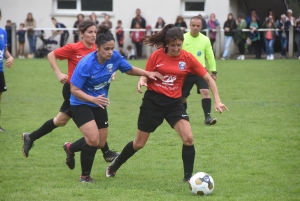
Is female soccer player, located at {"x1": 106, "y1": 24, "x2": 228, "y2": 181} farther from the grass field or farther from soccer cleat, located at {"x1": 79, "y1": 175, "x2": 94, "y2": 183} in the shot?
soccer cleat, located at {"x1": 79, "y1": 175, "x2": 94, "y2": 183}

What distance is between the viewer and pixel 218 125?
11180 mm

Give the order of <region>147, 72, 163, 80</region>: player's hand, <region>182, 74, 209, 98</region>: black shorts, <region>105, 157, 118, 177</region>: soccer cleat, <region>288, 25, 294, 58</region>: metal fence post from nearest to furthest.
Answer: <region>147, 72, 163, 80</region>: player's hand, <region>105, 157, 118, 177</region>: soccer cleat, <region>182, 74, 209, 98</region>: black shorts, <region>288, 25, 294, 58</region>: metal fence post

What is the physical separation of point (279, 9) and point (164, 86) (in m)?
22.5

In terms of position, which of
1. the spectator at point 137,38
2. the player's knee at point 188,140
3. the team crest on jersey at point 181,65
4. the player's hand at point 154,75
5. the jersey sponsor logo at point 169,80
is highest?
the team crest on jersey at point 181,65

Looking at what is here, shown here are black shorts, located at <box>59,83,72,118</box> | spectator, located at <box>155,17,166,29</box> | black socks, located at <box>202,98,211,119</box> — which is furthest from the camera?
spectator, located at <box>155,17,166,29</box>

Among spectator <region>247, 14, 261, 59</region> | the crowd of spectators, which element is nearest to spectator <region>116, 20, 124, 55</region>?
the crowd of spectators

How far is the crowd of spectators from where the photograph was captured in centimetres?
2473

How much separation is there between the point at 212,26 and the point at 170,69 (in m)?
19.4

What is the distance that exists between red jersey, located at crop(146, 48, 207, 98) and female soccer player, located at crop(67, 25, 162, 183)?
0.10 metres

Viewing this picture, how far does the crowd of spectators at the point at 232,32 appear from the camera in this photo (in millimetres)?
24734

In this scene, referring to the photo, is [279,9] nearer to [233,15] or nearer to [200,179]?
[233,15]

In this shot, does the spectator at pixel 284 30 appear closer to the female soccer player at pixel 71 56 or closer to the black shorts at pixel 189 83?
the black shorts at pixel 189 83

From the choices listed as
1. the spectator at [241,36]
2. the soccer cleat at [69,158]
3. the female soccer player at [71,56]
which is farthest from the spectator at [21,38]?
the soccer cleat at [69,158]

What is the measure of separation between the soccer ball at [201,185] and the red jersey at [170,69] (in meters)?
1.03
